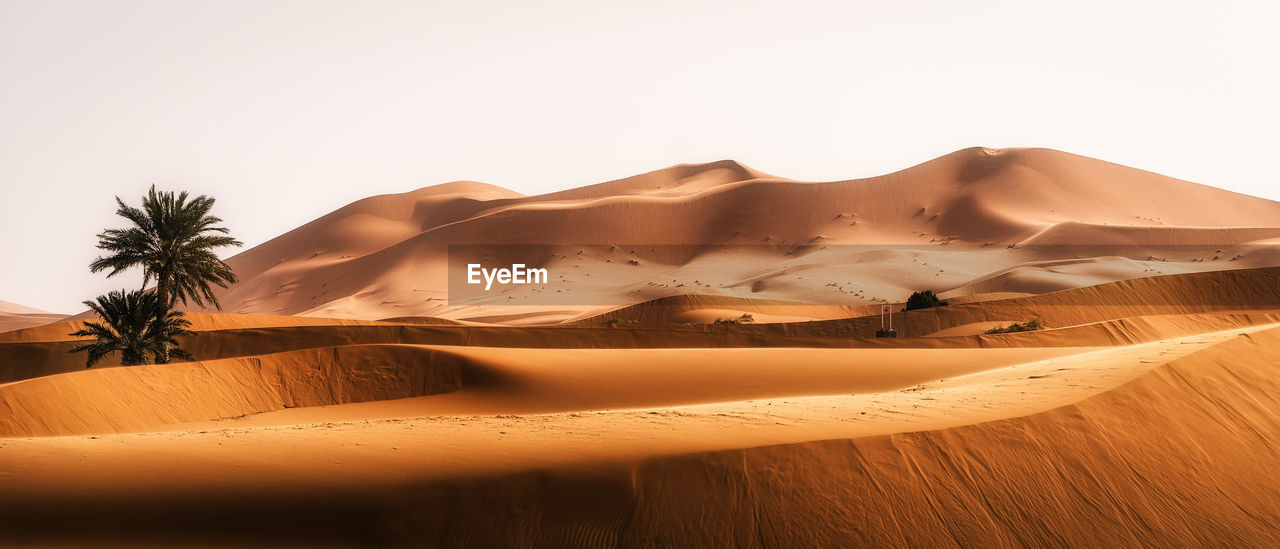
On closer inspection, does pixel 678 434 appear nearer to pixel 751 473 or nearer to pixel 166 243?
pixel 751 473

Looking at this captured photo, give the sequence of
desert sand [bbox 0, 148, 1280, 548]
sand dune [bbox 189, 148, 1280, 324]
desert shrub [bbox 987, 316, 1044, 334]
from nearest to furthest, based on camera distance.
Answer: desert sand [bbox 0, 148, 1280, 548]
desert shrub [bbox 987, 316, 1044, 334]
sand dune [bbox 189, 148, 1280, 324]

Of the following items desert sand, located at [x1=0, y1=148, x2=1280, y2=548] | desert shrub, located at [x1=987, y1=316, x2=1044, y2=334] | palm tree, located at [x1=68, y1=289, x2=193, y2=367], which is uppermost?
palm tree, located at [x1=68, y1=289, x2=193, y2=367]

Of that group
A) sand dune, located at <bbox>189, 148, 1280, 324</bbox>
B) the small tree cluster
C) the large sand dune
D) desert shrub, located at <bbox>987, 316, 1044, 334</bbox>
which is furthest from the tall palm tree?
sand dune, located at <bbox>189, 148, 1280, 324</bbox>

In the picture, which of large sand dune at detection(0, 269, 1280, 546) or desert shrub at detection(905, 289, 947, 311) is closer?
large sand dune at detection(0, 269, 1280, 546)

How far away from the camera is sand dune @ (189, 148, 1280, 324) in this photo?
294 feet

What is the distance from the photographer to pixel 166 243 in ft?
93.3

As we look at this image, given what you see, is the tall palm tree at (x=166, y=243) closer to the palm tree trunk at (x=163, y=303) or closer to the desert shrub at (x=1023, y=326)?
the palm tree trunk at (x=163, y=303)

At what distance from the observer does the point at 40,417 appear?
17.2m

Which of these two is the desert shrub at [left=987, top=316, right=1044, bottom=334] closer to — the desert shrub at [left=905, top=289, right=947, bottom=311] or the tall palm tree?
the desert shrub at [left=905, top=289, right=947, bottom=311]

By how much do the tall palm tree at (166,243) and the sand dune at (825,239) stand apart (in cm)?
4904

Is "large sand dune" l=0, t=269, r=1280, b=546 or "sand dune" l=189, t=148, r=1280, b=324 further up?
"sand dune" l=189, t=148, r=1280, b=324

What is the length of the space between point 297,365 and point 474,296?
80.7m

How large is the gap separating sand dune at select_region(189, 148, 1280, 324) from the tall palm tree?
49.0m

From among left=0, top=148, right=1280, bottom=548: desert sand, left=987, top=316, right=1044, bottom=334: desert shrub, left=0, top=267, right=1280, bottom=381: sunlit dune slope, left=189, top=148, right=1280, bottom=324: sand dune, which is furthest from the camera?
left=189, top=148, right=1280, bottom=324: sand dune
